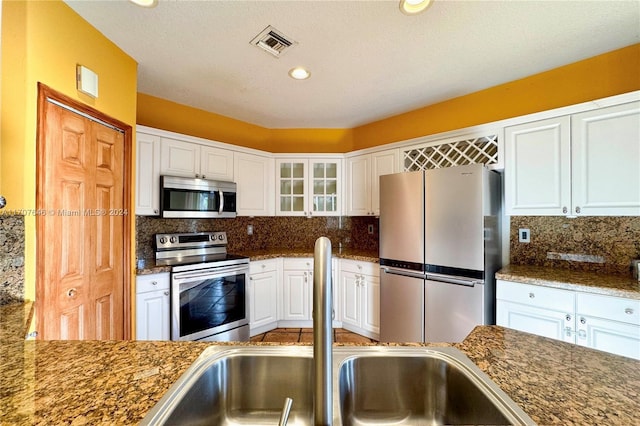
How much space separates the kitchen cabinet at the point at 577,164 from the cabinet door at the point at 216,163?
2.67 m

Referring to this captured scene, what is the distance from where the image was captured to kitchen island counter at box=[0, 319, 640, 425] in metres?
0.55

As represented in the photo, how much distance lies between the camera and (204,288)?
94.7 inches

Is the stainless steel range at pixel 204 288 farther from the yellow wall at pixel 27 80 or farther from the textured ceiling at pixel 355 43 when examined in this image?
the textured ceiling at pixel 355 43

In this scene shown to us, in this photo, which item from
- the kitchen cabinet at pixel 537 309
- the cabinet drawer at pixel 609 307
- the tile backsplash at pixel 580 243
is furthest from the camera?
the tile backsplash at pixel 580 243

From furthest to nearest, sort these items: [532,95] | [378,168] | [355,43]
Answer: [378,168], [532,95], [355,43]

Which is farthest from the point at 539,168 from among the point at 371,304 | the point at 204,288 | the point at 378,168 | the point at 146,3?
the point at 204,288

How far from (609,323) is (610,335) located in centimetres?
7

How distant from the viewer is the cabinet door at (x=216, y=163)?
2760mm

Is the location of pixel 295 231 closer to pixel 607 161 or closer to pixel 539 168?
pixel 539 168

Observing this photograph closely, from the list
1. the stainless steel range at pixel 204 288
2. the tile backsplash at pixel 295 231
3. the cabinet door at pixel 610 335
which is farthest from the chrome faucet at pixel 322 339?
the tile backsplash at pixel 295 231

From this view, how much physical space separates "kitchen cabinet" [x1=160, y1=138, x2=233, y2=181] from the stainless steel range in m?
0.63

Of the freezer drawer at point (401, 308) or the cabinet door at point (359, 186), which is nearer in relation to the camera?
the freezer drawer at point (401, 308)

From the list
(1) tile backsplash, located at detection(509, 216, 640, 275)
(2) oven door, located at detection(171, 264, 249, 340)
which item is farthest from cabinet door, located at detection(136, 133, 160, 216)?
(1) tile backsplash, located at detection(509, 216, 640, 275)

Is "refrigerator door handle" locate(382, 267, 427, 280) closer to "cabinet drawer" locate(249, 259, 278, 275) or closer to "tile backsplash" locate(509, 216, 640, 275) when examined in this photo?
"tile backsplash" locate(509, 216, 640, 275)
